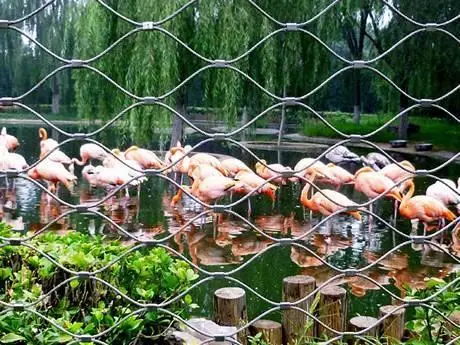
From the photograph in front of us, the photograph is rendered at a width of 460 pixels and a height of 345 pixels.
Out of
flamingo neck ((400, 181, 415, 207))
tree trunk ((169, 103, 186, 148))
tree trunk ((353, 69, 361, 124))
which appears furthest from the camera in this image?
tree trunk ((353, 69, 361, 124))

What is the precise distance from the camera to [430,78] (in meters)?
9.77

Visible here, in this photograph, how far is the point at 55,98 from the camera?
9.07 m

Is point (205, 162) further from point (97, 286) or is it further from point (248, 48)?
point (97, 286)

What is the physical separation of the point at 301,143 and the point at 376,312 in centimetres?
884

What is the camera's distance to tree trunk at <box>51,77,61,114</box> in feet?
29.8

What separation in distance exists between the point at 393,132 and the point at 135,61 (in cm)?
818

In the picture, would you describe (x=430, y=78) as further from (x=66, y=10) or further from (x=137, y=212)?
(x=137, y=212)

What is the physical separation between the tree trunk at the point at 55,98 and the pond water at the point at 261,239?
3.82 metres

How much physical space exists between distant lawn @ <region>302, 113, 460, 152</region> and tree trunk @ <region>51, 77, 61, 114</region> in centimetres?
447

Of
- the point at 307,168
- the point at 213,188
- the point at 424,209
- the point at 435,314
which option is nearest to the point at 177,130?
→ the point at 213,188

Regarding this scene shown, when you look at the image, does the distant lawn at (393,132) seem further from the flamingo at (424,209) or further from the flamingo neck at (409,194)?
the flamingo neck at (409,194)

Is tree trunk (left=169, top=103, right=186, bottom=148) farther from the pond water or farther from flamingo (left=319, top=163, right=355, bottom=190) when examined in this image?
flamingo (left=319, top=163, right=355, bottom=190)

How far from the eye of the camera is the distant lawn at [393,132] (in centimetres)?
1130

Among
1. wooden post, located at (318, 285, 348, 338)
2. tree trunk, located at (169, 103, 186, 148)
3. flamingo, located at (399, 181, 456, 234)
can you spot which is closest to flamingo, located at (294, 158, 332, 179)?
wooden post, located at (318, 285, 348, 338)
